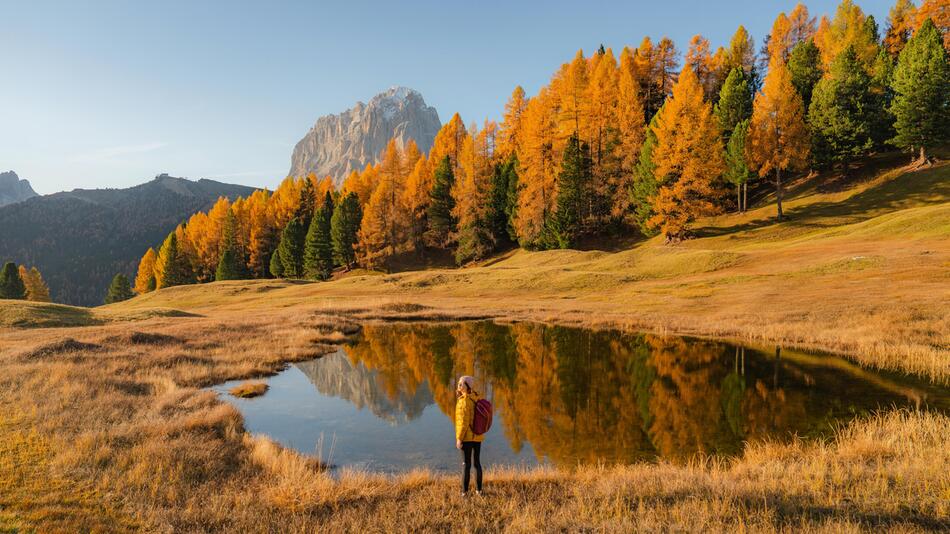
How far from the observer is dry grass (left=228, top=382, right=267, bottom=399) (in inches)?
707

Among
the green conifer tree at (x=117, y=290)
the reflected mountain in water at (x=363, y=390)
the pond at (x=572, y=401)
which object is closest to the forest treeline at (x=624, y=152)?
the green conifer tree at (x=117, y=290)

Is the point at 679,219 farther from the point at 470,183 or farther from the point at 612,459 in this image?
the point at 612,459

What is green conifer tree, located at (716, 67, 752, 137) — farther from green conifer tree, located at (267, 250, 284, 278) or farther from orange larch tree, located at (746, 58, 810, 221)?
green conifer tree, located at (267, 250, 284, 278)

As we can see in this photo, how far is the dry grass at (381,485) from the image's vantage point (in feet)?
23.5

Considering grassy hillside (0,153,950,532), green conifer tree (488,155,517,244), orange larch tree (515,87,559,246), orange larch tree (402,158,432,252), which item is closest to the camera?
grassy hillside (0,153,950,532)

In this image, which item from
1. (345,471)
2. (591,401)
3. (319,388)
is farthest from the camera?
(319,388)

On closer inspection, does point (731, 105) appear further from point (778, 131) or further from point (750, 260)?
point (750, 260)

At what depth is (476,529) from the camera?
7.21 meters

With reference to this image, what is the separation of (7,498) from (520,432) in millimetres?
10981

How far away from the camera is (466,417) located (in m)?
8.98

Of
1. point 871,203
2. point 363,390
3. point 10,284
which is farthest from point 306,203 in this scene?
point 871,203

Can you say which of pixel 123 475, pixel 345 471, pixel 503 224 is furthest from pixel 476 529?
pixel 503 224

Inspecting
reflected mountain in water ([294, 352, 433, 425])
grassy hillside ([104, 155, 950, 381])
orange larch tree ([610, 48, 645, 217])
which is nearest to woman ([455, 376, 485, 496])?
reflected mountain in water ([294, 352, 433, 425])

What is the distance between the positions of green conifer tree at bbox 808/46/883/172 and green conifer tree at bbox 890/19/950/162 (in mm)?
3074
